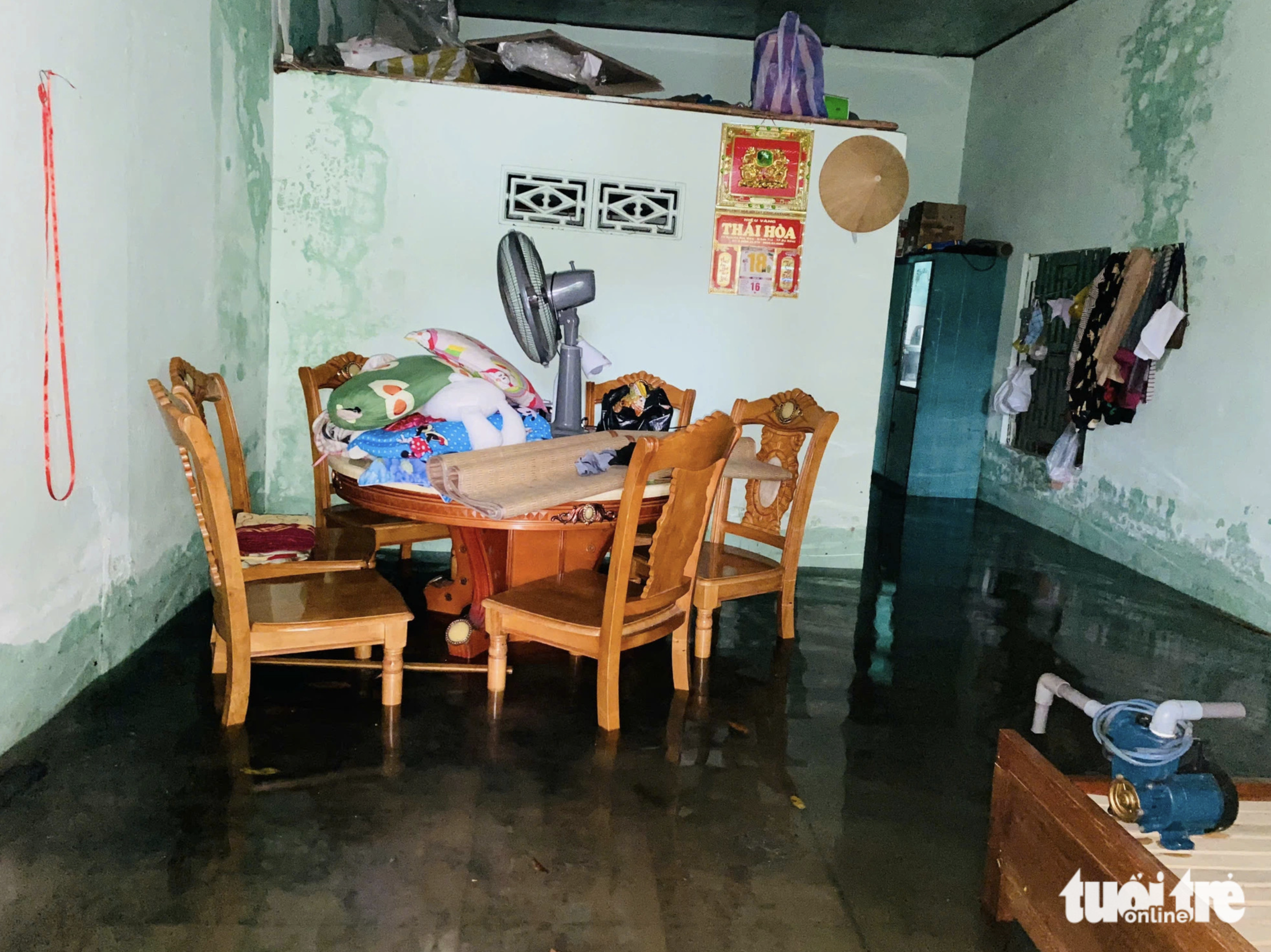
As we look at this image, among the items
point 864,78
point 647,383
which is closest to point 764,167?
point 647,383

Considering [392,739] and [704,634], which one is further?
[704,634]

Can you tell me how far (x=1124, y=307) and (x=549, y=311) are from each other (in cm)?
387

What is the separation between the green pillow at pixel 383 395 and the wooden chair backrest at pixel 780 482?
1332 millimetres

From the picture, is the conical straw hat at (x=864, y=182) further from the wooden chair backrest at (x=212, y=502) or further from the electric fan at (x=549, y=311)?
the wooden chair backrest at (x=212, y=502)

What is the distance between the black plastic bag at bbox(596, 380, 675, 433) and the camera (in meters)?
3.71

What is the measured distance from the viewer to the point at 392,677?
9.33 ft

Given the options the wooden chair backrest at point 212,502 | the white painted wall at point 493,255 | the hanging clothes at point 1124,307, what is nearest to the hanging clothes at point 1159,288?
the hanging clothes at point 1124,307

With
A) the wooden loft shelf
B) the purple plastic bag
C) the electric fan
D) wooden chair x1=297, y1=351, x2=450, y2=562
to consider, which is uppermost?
the purple plastic bag

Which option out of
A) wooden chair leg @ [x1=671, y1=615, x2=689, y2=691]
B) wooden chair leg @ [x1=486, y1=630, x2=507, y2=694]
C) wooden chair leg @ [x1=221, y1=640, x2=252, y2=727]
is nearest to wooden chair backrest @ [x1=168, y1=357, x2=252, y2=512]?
wooden chair leg @ [x1=221, y1=640, x2=252, y2=727]

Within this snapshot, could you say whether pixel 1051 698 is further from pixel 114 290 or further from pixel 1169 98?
pixel 1169 98

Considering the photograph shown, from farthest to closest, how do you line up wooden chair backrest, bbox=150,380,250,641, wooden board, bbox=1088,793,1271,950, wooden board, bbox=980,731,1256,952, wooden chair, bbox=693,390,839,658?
wooden chair, bbox=693,390,839,658 < wooden chair backrest, bbox=150,380,250,641 < wooden board, bbox=1088,793,1271,950 < wooden board, bbox=980,731,1256,952

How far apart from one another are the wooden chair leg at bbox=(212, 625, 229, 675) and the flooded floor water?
0.07 m

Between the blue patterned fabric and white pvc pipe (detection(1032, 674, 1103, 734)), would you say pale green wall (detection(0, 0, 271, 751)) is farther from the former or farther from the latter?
white pvc pipe (detection(1032, 674, 1103, 734))

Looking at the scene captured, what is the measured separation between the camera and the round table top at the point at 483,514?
2.72 meters
